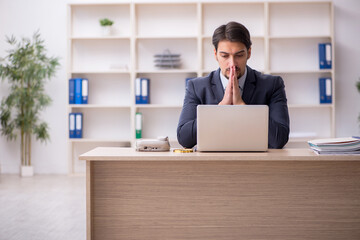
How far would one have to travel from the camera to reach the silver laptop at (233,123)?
1.88 meters

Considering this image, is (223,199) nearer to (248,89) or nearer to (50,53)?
(248,89)

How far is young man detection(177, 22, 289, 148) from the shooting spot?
233cm

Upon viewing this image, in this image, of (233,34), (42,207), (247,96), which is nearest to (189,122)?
(247,96)

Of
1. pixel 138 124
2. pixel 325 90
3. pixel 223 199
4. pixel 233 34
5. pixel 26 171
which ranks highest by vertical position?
pixel 233 34

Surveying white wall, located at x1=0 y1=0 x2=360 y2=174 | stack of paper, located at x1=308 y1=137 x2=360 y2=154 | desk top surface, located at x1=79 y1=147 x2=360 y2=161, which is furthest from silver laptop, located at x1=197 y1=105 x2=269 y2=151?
white wall, located at x1=0 y1=0 x2=360 y2=174

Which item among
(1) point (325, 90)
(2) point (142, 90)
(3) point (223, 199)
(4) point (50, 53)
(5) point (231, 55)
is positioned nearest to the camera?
(3) point (223, 199)

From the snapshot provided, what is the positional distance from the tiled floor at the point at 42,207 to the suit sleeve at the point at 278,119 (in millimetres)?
1492

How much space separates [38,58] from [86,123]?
0.98 m

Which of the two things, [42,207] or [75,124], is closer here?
[42,207]

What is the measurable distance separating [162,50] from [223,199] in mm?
3726

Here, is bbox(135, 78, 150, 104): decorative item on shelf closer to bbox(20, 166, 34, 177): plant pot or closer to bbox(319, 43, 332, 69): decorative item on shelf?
bbox(20, 166, 34, 177): plant pot

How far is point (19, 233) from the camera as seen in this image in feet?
10.0

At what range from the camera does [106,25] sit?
5254 mm

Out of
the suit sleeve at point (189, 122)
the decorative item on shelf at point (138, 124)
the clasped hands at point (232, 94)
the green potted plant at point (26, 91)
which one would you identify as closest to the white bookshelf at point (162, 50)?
the decorative item on shelf at point (138, 124)
